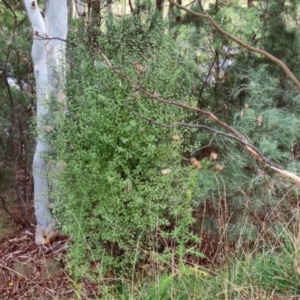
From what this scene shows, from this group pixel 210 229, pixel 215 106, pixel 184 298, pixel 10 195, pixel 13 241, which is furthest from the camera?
pixel 10 195

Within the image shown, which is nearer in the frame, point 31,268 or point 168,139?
point 168,139

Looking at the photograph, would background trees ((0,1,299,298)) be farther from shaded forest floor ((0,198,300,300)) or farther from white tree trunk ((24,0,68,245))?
shaded forest floor ((0,198,300,300))

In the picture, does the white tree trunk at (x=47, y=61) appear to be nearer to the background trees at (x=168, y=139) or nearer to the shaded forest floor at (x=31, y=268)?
the background trees at (x=168, y=139)

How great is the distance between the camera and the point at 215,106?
15.0 ft

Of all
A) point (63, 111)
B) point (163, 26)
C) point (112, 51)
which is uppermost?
point (163, 26)

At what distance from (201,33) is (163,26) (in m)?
0.41

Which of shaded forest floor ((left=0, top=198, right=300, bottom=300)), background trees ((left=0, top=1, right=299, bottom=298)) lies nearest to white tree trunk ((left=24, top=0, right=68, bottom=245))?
background trees ((left=0, top=1, right=299, bottom=298))

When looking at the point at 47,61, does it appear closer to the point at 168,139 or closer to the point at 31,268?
the point at 168,139

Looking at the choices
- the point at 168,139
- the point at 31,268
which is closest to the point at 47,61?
the point at 168,139

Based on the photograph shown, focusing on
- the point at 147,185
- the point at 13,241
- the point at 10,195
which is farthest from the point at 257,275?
the point at 10,195

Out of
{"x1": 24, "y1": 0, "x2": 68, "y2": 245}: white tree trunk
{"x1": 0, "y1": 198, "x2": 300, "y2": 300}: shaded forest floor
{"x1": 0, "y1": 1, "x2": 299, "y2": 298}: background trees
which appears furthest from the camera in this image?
{"x1": 0, "y1": 198, "x2": 300, "y2": 300}: shaded forest floor

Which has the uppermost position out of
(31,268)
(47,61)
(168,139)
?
(47,61)

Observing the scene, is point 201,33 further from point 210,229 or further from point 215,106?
point 210,229

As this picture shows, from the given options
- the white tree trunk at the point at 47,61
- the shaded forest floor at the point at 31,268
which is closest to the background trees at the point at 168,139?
the white tree trunk at the point at 47,61
